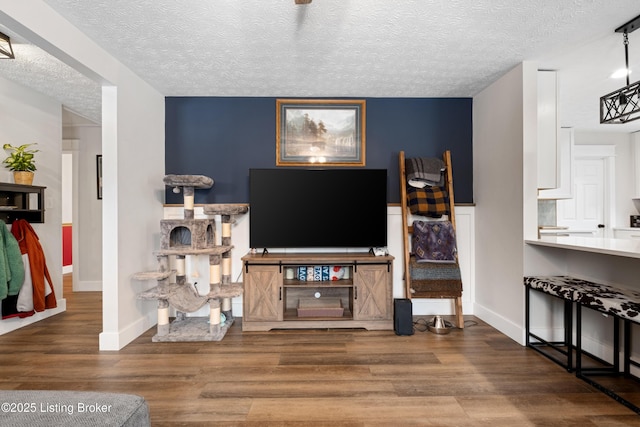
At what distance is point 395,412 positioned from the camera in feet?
5.82

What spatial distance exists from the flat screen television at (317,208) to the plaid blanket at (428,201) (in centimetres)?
28

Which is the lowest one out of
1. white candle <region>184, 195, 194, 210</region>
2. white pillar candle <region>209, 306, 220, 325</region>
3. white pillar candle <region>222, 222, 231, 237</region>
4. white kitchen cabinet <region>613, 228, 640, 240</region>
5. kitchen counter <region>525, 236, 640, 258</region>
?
white pillar candle <region>209, 306, 220, 325</region>

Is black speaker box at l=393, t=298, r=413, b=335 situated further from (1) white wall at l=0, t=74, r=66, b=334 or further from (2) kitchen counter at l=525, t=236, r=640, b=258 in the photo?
(1) white wall at l=0, t=74, r=66, b=334

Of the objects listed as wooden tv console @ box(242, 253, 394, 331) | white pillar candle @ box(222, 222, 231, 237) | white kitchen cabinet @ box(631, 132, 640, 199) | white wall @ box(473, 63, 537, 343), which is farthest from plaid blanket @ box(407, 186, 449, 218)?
white kitchen cabinet @ box(631, 132, 640, 199)

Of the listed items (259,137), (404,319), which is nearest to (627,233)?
(404,319)

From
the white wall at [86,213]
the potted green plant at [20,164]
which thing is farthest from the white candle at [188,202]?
the white wall at [86,213]

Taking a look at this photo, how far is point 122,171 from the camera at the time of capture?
271 cm

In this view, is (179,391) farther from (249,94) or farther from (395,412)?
(249,94)

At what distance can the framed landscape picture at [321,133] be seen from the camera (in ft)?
11.3

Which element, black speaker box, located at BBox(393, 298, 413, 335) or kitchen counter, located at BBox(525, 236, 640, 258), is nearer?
kitchen counter, located at BBox(525, 236, 640, 258)

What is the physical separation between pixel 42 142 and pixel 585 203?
22.2 feet

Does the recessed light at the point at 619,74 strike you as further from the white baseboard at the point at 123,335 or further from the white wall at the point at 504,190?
the white baseboard at the point at 123,335

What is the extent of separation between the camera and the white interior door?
4.71 m

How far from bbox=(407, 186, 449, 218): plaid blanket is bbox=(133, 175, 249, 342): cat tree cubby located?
1.64 m
